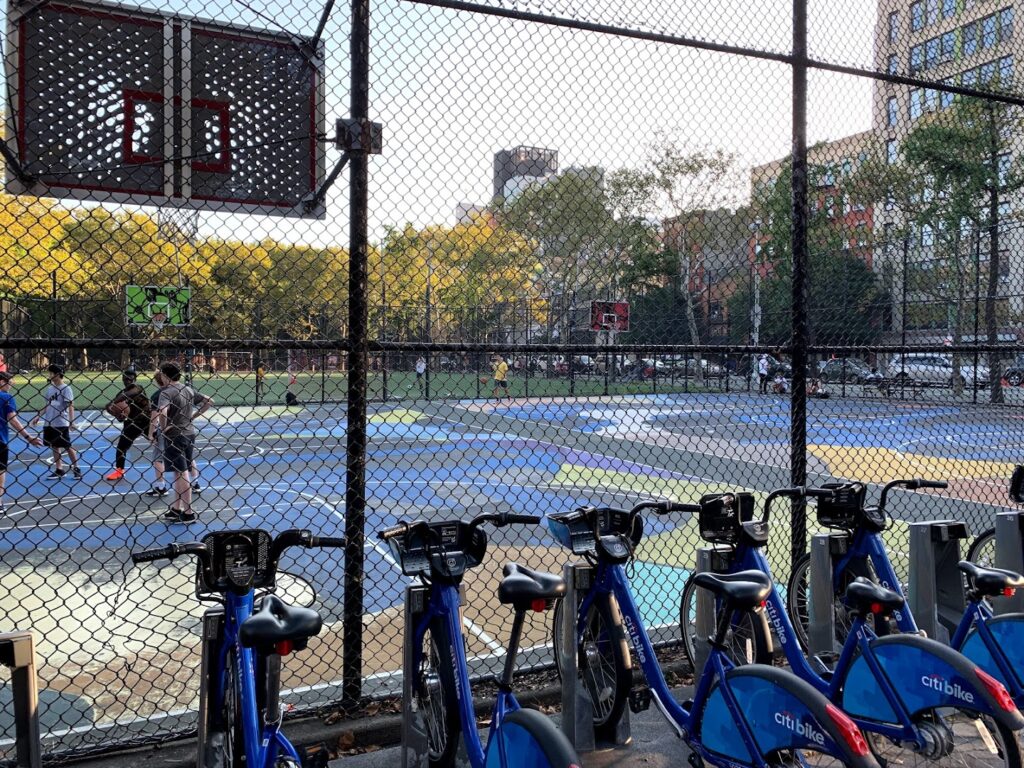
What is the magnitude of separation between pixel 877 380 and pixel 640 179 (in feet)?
47.6

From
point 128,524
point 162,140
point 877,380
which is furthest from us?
point 877,380

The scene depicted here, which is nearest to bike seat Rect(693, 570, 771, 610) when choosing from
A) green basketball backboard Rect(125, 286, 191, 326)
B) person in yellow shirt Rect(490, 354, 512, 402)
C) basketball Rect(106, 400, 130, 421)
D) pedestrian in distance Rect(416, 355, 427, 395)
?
green basketball backboard Rect(125, 286, 191, 326)

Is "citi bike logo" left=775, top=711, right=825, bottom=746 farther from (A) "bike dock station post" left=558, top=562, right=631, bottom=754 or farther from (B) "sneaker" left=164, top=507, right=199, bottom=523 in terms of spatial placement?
(B) "sneaker" left=164, top=507, right=199, bottom=523

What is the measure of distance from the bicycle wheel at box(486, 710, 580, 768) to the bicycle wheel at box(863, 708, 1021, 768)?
4.46ft

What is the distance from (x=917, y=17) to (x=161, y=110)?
880 cm

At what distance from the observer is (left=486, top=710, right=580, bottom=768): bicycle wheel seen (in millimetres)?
2434

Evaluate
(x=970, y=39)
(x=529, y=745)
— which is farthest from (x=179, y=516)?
(x=970, y=39)

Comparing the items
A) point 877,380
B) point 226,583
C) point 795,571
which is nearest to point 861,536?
point 795,571

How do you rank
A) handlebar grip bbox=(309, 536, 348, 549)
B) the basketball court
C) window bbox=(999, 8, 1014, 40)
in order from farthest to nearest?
window bbox=(999, 8, 1014, 40), the basketball court, handlebar grip bbox=(309, 536, 348, 549)

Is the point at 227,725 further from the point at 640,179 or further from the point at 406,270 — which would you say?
the point at 640,179

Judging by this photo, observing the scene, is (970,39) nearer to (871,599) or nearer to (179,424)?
(871,599)

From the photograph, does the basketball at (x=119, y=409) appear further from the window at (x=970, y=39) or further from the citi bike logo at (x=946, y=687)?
the window at (x=970, y=39)

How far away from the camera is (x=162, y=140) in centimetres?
365

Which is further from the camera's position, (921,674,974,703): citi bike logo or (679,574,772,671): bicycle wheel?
(679,574,772,671): bicycle wheel
